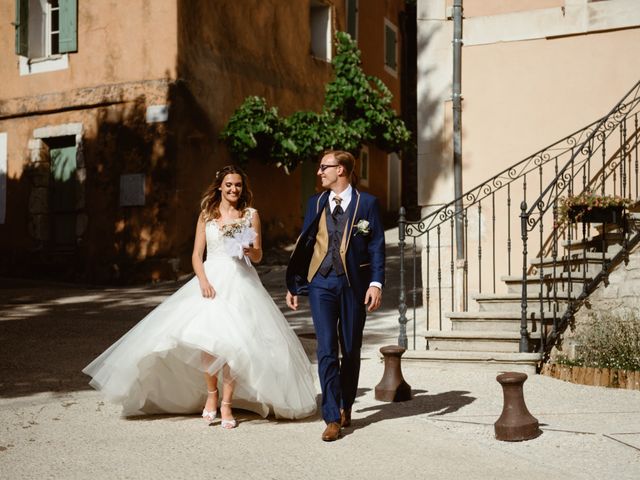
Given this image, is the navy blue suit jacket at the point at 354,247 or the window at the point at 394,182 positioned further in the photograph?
the window at the point at 394,182

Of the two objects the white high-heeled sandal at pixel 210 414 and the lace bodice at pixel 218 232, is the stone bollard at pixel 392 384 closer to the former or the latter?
the white high-heeled sandal at pixel 210 414

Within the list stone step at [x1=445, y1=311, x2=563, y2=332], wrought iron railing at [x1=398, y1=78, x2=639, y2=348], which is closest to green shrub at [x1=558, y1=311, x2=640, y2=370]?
stone step at [x1=445, y1=311, x2=563, y2=332]

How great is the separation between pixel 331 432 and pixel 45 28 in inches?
543

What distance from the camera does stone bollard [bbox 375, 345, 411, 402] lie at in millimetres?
6652

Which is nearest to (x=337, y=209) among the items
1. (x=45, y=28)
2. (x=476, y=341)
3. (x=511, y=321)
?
(x=476, y=341)

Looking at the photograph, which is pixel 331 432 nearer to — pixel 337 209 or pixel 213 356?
pixel 213 356

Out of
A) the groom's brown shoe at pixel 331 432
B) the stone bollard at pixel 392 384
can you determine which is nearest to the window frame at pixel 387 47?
the stone bollard at pixel 392 384

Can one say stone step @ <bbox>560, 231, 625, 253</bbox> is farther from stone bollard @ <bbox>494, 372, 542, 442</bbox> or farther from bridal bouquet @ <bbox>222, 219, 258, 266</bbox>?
bridal bouquet @ <bbox>222, 219, 258, 266</bbox>

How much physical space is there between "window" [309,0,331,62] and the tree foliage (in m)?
1.49

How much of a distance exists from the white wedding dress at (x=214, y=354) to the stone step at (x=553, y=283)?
3543mm

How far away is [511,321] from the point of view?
8625 mm

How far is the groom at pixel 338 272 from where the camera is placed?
17.6ft

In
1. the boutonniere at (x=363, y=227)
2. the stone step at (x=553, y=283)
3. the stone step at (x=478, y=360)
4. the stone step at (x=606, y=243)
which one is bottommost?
the stone step at (x=478, y=360)

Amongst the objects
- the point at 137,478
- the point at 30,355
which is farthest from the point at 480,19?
the point at 137,478
